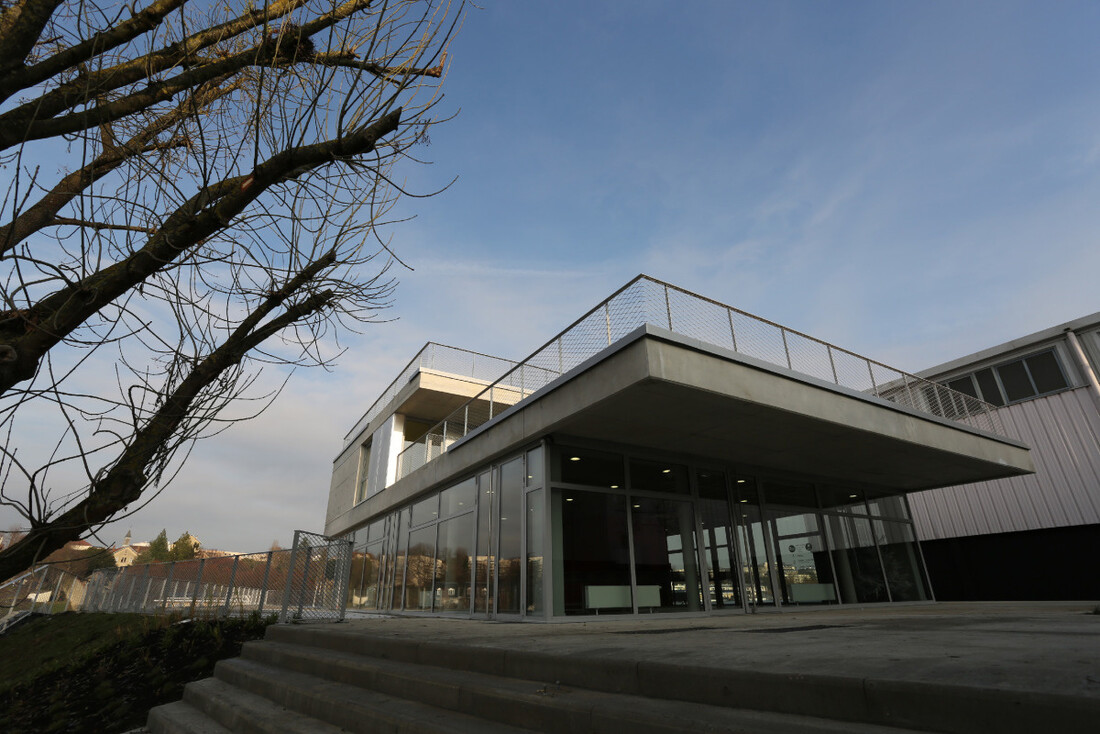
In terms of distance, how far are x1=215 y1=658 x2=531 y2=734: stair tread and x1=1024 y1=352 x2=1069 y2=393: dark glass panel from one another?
20.9 metres

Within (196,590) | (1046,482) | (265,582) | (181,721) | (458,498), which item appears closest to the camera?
(181,721)

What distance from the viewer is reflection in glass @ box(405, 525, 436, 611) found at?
13.2 m

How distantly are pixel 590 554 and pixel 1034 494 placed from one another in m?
16.2

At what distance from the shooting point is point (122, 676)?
308 inches

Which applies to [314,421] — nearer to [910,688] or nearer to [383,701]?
[383,701]

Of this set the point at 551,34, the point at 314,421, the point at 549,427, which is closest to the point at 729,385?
the point at 549,427

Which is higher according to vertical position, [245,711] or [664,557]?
[664,557]

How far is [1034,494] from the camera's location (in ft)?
52.0

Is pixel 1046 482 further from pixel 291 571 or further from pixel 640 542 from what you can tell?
pixel 291 571

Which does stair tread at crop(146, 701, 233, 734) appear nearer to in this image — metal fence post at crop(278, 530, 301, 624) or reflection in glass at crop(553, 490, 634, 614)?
metal fence post at crop(278, 530, 301, 624)

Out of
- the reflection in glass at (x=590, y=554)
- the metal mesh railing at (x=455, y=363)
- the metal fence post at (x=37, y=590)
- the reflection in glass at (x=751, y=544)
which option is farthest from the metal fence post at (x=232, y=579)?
the metal fence post at (x=37, y=590)

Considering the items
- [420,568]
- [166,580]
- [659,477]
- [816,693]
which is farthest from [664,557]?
[166,580]

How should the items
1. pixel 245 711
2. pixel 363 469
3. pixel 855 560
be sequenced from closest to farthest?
1. pixel 245 711
2. pixel 855 560
3. pixel 363 469

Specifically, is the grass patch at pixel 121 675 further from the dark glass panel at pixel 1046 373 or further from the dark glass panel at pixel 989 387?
the dark glass panel at pixel 1046 373
